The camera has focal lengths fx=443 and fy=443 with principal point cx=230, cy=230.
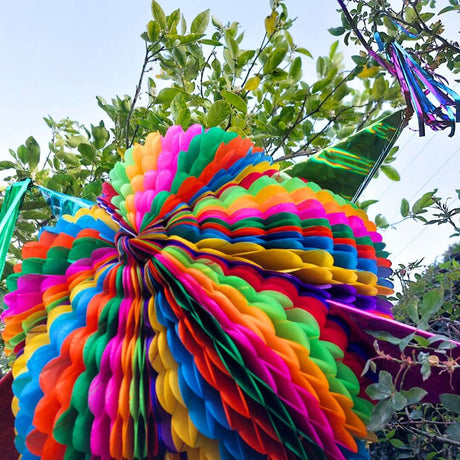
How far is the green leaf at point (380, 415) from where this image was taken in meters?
0.40

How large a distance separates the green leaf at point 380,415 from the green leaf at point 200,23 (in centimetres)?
101

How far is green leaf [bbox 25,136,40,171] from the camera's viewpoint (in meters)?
0.99

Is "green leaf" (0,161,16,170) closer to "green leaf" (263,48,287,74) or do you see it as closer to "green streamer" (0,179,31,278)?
"green streamer" (0,179,31,278)

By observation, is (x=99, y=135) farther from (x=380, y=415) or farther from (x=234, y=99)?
(x=380, y=415)

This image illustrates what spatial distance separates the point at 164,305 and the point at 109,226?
0.16 meters

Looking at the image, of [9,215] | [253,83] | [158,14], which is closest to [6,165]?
[9,215]

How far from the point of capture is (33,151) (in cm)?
101

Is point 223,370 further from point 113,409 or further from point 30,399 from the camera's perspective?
point 30,399

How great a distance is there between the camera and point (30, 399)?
0.46 metres

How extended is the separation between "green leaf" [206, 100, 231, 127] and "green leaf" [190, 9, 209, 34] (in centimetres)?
34

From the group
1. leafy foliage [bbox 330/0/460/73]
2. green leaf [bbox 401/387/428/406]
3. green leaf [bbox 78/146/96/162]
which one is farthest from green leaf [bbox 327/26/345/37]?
green leaf [bbox 401/387/428/406]

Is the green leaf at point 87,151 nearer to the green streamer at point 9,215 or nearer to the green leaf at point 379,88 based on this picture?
the green streamer at point 9,215

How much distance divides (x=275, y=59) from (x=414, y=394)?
0.90 m

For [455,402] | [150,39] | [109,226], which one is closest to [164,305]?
[109,226]
